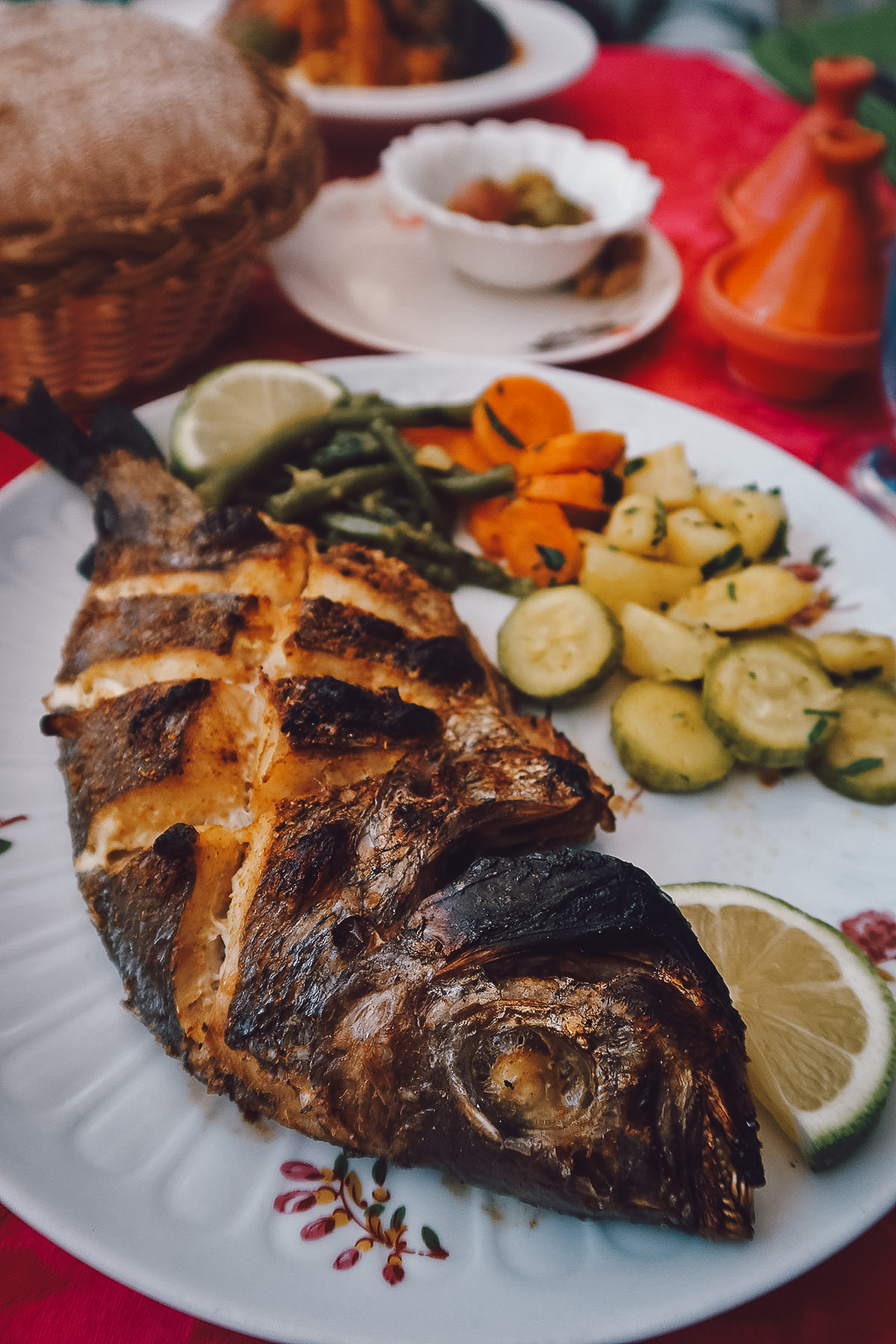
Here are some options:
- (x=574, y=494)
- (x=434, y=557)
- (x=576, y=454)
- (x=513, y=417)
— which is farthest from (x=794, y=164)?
(x=434, y=557)

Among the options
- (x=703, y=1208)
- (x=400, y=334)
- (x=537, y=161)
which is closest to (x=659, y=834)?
(x=703, y=1208)

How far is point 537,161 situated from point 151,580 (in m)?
3.34

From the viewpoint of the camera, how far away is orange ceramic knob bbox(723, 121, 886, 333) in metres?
3.38

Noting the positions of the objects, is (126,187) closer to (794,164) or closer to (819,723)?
(819,723)

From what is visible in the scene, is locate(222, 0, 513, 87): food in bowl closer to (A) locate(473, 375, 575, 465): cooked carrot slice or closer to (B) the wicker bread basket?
(B) the wicker bread basket

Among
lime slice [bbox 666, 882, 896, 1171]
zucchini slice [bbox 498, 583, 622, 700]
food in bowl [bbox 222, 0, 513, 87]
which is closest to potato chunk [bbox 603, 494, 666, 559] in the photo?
zucchini slice [bbox 498, 583, 622, 700]

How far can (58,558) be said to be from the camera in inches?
113

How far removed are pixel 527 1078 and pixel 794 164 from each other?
434 centimetres

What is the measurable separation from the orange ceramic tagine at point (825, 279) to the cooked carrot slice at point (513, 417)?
0.91 m

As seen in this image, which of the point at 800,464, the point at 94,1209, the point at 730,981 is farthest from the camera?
the point at 800,464

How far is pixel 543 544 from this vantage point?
290cm

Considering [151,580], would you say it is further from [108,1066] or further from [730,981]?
[730,981]

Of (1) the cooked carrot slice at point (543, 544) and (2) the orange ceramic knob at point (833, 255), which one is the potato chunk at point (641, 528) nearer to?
(1) the cooked carrot slice at point (543, 544)

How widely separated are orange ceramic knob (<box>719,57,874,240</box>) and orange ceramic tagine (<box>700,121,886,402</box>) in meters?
0.24
